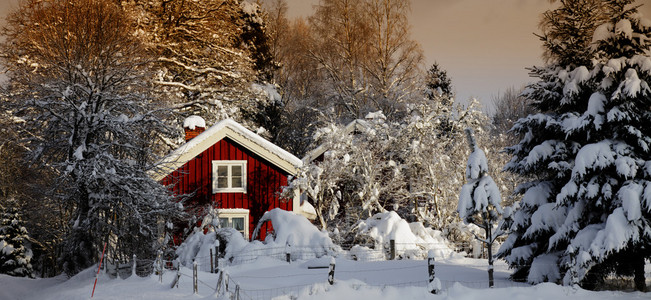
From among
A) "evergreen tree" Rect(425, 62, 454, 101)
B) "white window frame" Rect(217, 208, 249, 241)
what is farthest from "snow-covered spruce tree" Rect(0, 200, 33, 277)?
"evergreen tree" Rect(425, 62, 454, 101)

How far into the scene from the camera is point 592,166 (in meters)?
13.0

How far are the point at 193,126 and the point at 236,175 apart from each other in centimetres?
302

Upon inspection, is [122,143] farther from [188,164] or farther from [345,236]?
[345,236]

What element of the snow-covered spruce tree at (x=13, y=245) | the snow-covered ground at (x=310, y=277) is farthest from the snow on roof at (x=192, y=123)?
the snow-covered spruce tree at (x=13, y=245)

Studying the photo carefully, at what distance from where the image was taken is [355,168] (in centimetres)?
2489

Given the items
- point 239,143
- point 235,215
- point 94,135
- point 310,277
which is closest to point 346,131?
point 239,143

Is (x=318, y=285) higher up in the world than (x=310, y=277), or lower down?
higher up

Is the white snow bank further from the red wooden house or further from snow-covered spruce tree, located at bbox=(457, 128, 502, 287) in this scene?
snow-covered spruce tree, located at bbox=(457, 128, 502, 287)

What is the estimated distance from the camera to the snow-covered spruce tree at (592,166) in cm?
1268

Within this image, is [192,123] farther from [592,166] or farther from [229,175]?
[592,166]

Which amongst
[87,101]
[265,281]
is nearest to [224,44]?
[87,101]

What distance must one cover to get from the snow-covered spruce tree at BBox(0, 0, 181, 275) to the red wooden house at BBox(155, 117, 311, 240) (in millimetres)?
2529

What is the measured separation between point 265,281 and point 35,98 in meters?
10.3

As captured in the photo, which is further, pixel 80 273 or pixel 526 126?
pixel 80 273
